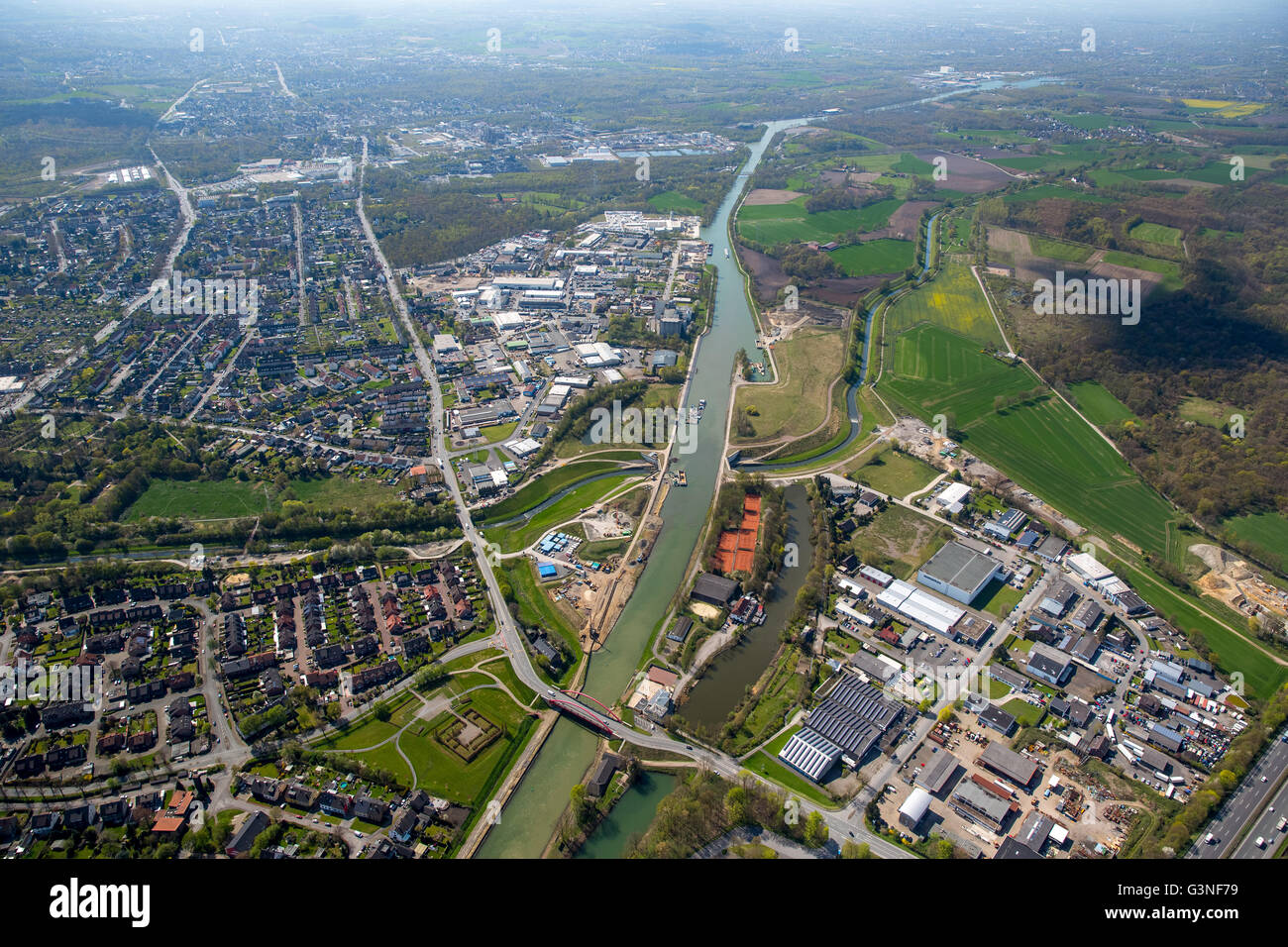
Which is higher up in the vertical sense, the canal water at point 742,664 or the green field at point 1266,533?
the green field at point 1266,533

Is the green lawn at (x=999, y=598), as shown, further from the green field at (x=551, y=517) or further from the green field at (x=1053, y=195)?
the green field at (x=1053, y=195)

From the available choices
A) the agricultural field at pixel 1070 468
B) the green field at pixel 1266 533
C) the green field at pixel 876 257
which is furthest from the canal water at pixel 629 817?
the green field at pixel 876 257

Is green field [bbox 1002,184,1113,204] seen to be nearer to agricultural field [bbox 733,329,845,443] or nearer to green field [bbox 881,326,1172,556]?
green field [bbox 881,326,1172,556]

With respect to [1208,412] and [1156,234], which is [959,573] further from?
[1156,234]

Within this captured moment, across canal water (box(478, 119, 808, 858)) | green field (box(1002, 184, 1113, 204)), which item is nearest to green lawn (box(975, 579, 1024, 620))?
canal water (box(478, 119, 808, 858))

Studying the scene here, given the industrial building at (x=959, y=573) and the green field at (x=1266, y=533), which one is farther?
the green field at (x=1266, y=533)
